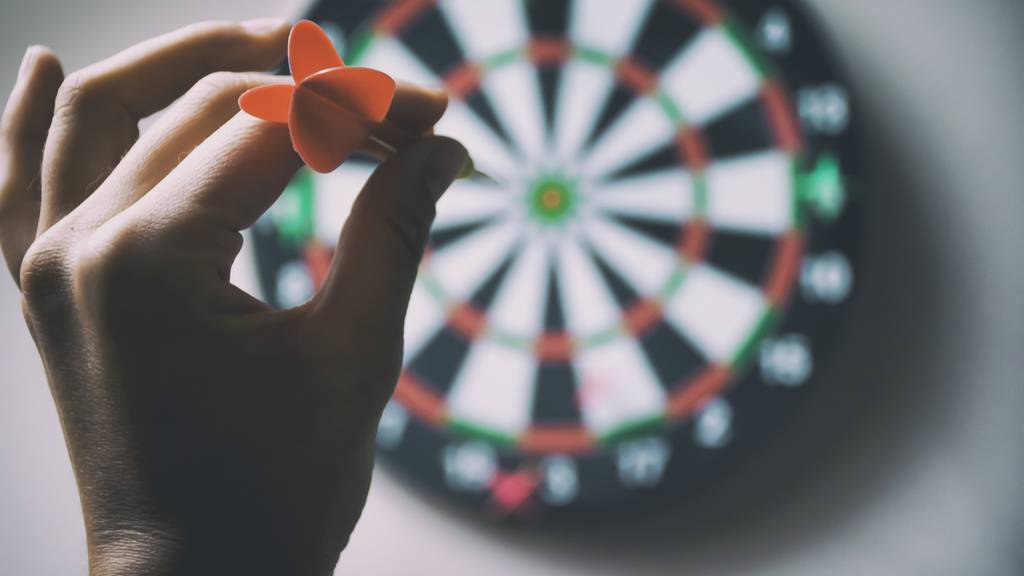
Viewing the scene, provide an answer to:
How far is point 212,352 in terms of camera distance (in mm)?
448

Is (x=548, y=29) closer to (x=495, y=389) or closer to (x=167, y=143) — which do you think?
(x=495, y=389)

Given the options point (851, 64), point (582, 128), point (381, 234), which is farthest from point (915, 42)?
point (381, 234)

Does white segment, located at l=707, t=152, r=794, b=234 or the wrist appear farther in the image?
white segment, located at l=707, t=152, r=794, b=234

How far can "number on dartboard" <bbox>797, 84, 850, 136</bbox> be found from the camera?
→ 974 mm

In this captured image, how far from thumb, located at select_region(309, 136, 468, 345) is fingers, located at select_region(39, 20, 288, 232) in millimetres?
188

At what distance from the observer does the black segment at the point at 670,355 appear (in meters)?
1.00

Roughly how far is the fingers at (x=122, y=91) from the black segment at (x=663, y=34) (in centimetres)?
48

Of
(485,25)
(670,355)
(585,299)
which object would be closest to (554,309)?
(585,299)

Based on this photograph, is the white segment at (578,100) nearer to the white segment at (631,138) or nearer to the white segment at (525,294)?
the white segment at (631,138)

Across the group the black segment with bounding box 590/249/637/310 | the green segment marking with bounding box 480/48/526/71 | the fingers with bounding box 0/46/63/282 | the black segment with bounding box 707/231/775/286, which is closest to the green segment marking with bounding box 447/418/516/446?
the black segment with bounding box 590/249/637/310

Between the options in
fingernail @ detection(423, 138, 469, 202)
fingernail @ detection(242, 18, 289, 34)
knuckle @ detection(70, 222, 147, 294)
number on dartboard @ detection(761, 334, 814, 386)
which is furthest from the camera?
number on dartboard @ detection(761, 334, 814, 386)

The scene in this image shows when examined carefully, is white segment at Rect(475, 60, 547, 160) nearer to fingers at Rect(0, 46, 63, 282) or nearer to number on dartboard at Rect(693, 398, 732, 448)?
number on dartboard at Rect(693, 398, 732, 448)

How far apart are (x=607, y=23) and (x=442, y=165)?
1.80 ft

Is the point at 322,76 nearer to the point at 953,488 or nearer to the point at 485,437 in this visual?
the point at 485,437
